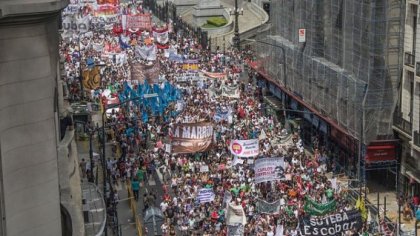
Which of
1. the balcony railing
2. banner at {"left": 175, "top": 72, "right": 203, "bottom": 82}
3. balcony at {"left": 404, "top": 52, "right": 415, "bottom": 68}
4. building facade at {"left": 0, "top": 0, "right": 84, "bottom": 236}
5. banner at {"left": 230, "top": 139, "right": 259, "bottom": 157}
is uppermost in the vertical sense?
building facade at {"left": 0, "top": 0, "right": 84, "bottom": 236}

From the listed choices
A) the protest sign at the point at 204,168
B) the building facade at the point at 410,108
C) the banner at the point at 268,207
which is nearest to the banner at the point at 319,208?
the banner at the point at 268,207

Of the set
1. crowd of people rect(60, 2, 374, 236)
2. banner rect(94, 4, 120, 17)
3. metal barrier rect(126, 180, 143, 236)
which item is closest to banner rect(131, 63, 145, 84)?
crowd of people rect(60, 2, 374, 236)

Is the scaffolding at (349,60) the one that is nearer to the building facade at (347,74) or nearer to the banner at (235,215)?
the building facade at (347,74)

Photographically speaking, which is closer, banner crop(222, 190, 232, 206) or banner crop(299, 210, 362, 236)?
banner crop(299, 210, 362, 236)

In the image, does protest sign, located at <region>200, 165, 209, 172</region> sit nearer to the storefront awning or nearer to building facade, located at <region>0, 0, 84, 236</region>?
the storefront awning

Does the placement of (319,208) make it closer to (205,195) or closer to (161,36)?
(205,195)

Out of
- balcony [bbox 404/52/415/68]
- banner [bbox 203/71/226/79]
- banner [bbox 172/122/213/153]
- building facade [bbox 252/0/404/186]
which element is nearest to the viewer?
balcony [bbox 404/52/415/68]

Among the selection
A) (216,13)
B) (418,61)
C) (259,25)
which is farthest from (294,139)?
(216,13)

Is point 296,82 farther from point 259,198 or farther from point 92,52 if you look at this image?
point 92,52
